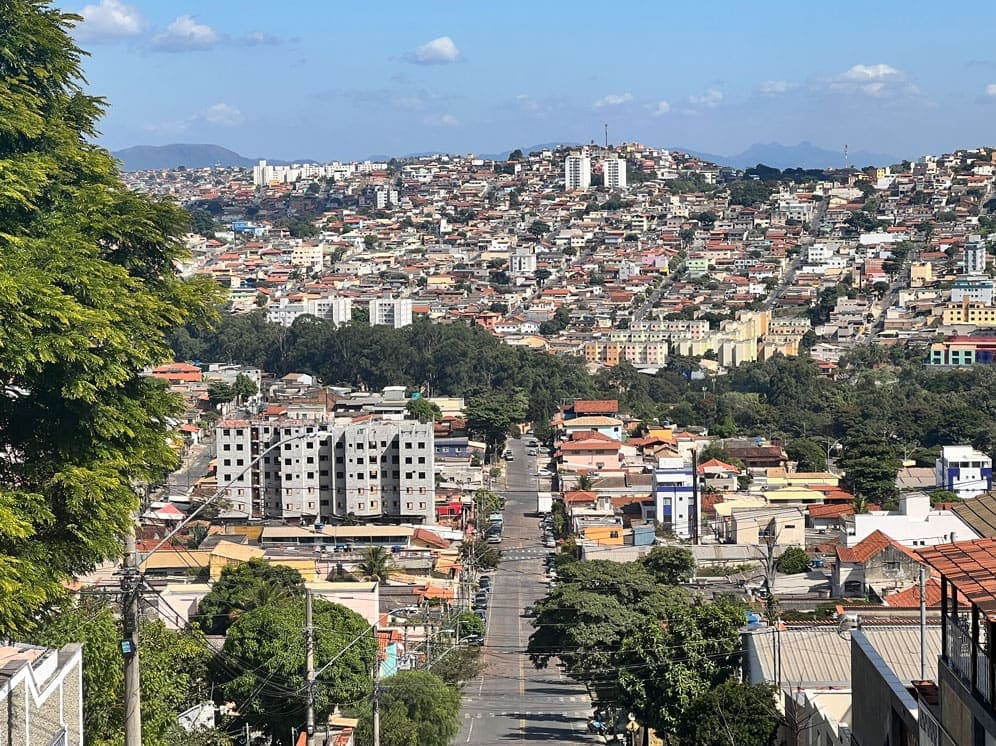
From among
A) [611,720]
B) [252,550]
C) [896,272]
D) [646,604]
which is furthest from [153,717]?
[896,272]

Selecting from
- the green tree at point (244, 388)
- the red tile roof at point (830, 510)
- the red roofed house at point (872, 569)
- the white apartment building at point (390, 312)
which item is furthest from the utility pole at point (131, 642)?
the white apartment building at point (390, 312)

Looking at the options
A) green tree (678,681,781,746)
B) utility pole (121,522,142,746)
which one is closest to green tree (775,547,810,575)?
green tree (678,681,781,746)

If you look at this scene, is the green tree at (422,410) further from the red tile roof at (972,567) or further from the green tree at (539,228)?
the green tree at (539,228)

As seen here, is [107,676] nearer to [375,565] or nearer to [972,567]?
[972,567]

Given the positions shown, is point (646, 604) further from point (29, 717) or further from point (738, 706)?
point (29, 717)

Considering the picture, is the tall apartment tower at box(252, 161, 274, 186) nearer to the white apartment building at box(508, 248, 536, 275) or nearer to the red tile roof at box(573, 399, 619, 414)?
the white apartment building at box(508, 248, 536, 275)
